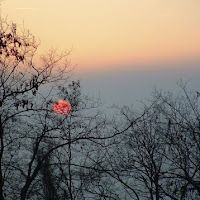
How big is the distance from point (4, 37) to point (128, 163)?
818cm

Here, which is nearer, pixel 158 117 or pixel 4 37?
pixel 4 37

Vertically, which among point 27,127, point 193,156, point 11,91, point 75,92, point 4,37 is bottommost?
point 193,156

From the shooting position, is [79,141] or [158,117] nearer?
[79,141]

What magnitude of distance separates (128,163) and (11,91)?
267 inches

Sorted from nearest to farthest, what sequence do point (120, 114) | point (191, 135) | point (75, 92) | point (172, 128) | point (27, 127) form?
point (27, 127), point (191, 135), point (172, 128), point (75, 92), point (120, 114)

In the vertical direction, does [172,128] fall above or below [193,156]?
above

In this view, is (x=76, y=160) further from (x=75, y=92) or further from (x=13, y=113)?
(x=13, y=113)

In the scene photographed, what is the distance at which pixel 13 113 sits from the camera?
31.9ft

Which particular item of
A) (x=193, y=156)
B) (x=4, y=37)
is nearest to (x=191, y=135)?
(x=193, y=156)

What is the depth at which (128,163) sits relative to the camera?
13.2 meters

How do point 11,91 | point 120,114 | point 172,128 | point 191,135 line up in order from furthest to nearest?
point 120,114 < point 172,128 < point 191,135 < point 11,91

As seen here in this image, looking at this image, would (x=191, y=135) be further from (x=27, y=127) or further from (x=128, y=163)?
(x=27, y=127)

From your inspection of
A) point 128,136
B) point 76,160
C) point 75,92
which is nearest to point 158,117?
point 128,136

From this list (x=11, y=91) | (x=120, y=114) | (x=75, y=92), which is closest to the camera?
(x=11, y=91)
